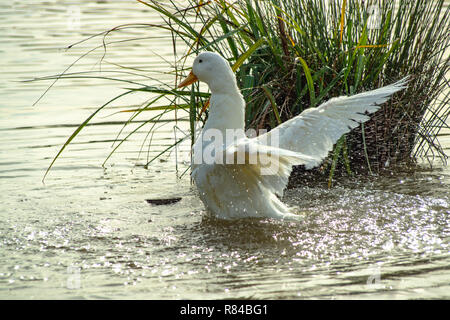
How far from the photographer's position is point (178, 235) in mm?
4359

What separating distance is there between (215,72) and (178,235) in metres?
1.07

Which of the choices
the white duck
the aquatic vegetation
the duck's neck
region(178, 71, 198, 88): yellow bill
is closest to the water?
the white duck

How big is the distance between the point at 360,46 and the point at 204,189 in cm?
150

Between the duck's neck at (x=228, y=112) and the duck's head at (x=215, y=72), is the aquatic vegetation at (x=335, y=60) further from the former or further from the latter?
the duck's neck at (x=228, y=112)

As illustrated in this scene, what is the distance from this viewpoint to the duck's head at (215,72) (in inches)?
178

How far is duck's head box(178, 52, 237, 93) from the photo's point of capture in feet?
14.8

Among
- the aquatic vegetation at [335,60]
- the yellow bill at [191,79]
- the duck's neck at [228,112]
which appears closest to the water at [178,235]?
the aquatic vegetation at [335,60]

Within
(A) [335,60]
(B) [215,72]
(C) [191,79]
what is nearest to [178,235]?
(B) [215,72]

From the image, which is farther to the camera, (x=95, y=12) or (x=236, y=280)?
(x=95, y=12)

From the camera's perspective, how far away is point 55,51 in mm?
9812

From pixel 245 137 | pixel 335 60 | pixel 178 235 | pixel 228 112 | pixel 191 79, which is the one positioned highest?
pixel 335 60

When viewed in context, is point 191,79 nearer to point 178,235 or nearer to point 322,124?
point 322,124

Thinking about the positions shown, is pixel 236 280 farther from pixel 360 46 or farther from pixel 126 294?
pixel 360 46
